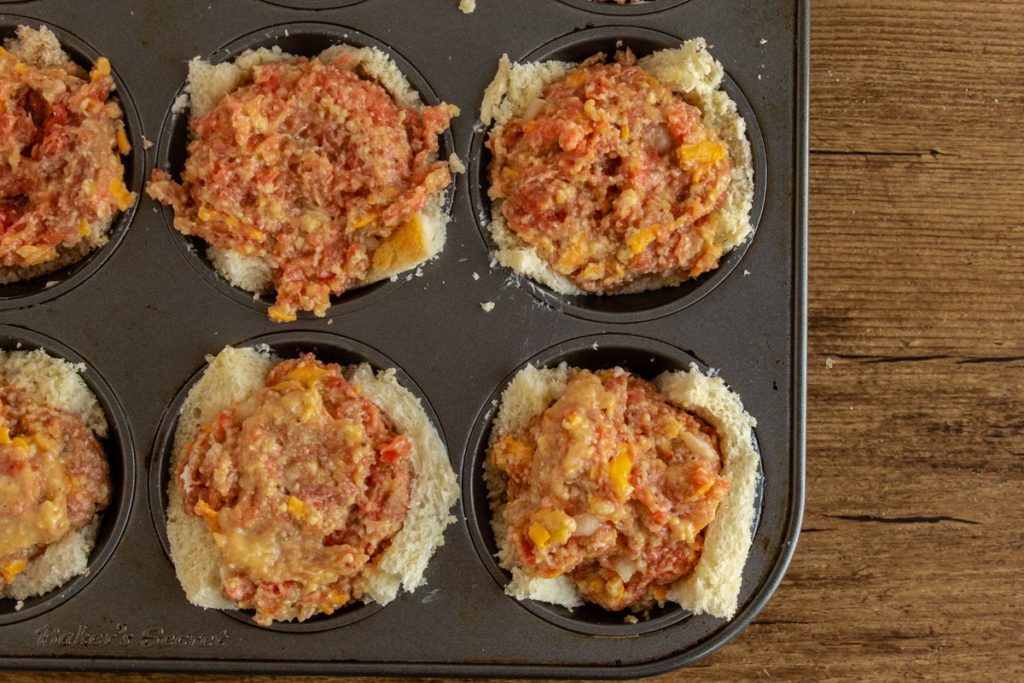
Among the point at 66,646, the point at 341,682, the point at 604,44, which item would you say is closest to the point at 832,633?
the point at 341,682

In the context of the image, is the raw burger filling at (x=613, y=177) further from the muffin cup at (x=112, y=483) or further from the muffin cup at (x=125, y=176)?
the muffin cup at (x=112, y=483)

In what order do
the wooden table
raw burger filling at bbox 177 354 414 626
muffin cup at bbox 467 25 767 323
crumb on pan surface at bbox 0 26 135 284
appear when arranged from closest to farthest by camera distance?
raw burger filling at bbox 177 354 414 626 < crumb on pan surface at bbox 0 26 135 284 < muffin cup at bbox 467 25 767 323 < the wooden table

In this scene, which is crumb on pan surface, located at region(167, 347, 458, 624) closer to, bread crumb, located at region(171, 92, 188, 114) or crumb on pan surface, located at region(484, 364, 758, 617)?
crumb on pan surface, located at region(484, 364, 758, 617)

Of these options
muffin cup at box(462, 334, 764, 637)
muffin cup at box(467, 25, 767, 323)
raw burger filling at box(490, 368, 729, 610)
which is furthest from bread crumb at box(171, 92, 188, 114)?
raw burger filling at box(490, 368, 729, 610)

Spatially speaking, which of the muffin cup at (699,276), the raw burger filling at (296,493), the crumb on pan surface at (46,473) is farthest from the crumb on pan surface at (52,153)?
Result: the muffin cup at (699,276)

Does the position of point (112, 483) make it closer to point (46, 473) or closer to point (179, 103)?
point (46, 473)

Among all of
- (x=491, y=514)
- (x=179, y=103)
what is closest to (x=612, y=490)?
(x=491, y=514)
